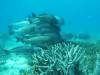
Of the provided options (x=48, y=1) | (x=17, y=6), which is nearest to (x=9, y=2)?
(x=17, y=6)

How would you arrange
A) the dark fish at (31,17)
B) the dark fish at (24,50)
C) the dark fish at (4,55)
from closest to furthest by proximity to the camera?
the dark fish at (24,50) → the dark fish at (4,55) → the dark fish at (31,17)

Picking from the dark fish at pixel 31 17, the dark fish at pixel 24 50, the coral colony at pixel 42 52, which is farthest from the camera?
the dark fish at pixel 31 17

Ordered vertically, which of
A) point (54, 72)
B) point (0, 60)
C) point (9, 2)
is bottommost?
point (54, 72)

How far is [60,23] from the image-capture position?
1373 centimetres

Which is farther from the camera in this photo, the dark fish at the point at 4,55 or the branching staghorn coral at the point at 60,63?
the dark fish at the point at 4,55

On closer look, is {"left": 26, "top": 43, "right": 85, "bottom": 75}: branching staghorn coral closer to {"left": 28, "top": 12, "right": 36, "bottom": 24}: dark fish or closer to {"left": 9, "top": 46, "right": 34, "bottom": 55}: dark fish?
{"left": 9, "top": 46, "right": 34, "bottom": 55}: dark fish

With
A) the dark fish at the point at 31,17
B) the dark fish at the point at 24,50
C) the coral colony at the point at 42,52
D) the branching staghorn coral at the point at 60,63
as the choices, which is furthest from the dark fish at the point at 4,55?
the branching staghorn coral at the point at 60,63

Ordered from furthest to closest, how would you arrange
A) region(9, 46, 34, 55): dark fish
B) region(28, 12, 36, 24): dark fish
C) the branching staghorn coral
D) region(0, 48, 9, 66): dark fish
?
region(28, 12, 36, 24): dark fish → region(0, 48, 9, 66): dark fish → region(9, 46, 34, 55): dark fish → the branching staghorn coral

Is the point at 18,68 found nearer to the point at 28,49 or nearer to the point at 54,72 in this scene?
the point at 28,49

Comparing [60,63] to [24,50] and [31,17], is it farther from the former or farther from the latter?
[31,17]

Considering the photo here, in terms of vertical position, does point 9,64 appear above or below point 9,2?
below

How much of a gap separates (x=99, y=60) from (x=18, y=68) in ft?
15.8

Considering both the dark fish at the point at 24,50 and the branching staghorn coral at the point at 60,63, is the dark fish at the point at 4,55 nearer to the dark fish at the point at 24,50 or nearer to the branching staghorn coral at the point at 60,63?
the dark fish at the point at 24,50

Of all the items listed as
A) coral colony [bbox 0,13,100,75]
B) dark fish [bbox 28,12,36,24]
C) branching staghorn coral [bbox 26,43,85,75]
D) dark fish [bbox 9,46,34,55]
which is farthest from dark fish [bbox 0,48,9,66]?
branching staghorn coral [bbox 26,43,85,75]
